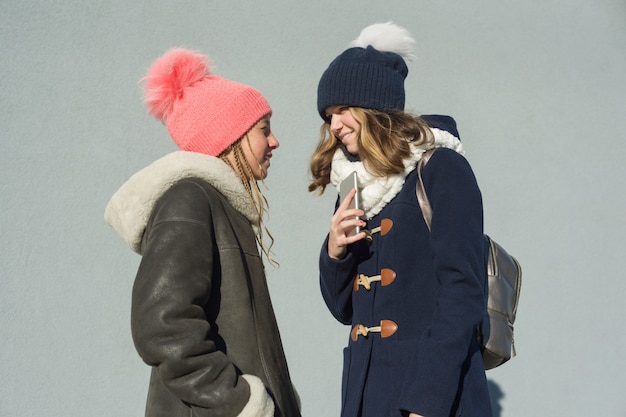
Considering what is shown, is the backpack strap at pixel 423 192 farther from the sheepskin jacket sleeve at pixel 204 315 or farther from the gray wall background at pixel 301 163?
the gray wall background at pixel 301 163

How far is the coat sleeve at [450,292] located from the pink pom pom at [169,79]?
2.56ft

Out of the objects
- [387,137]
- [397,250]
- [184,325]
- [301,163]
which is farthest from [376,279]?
[301,163]

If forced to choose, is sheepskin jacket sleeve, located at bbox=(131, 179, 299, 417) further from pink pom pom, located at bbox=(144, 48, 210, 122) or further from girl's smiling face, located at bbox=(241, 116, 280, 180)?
pink pom pom, located at bbox=(144, 48, 210, 122)

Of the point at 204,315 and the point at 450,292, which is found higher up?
the point at 450,292

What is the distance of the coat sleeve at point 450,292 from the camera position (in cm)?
191

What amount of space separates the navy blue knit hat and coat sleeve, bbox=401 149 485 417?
12.6 inches

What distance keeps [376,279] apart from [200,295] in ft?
2.00

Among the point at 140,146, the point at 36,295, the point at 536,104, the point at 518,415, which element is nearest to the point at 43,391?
the point at 36,295

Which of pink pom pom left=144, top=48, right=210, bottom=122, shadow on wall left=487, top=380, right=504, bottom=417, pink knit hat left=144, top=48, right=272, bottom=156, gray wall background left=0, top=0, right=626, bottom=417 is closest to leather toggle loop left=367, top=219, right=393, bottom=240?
pink knit hat left=144, top=48, right=272, bottom=156

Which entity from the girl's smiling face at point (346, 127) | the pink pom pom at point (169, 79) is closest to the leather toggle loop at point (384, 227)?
the girl's smiling face at point (346, 127)

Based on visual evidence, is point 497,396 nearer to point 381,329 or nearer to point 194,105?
point 381,329

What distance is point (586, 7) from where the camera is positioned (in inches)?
179

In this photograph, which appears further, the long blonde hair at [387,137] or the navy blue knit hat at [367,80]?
the navy blue knit hat at [367,80]

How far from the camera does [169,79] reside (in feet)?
7.22
